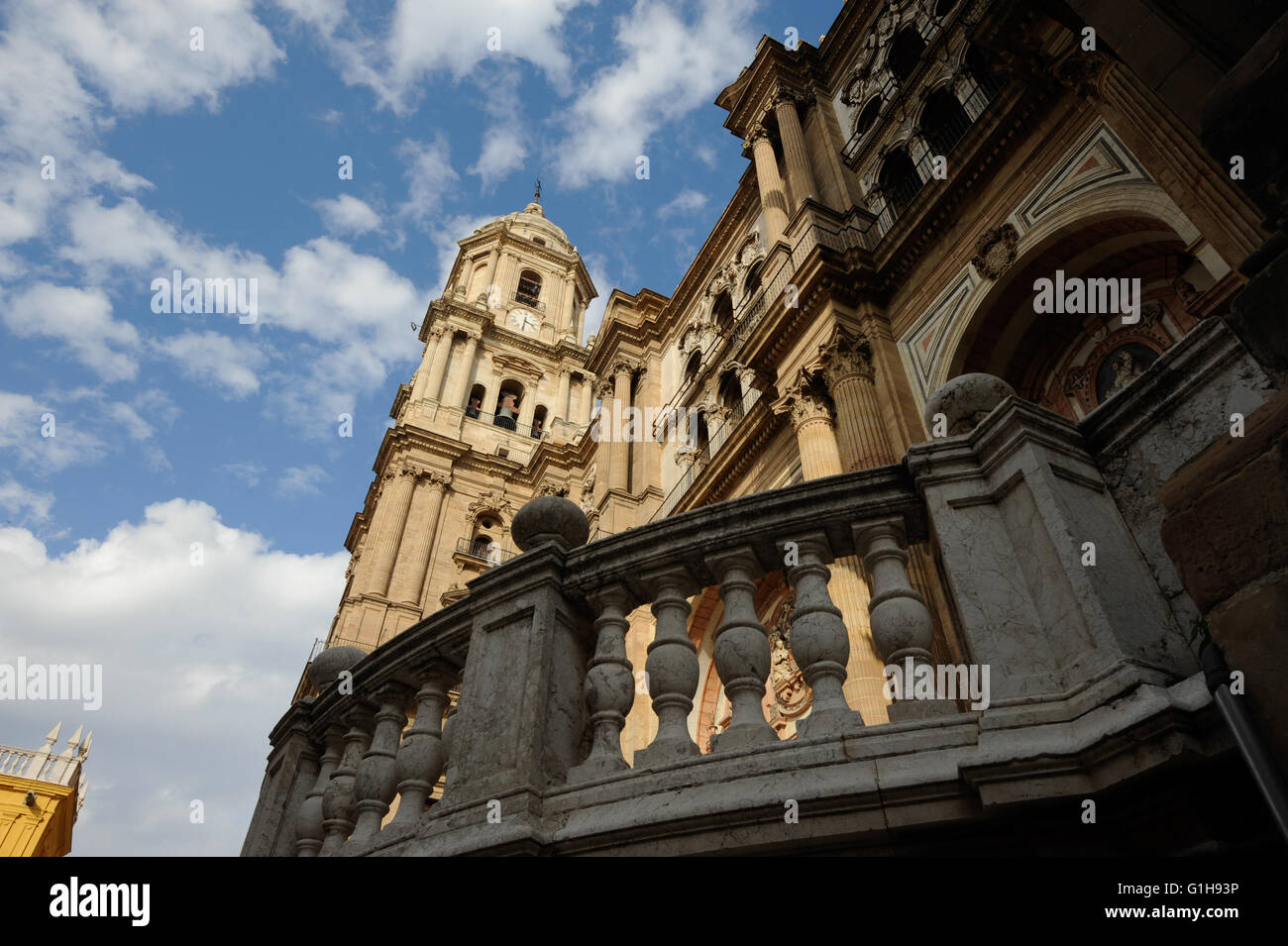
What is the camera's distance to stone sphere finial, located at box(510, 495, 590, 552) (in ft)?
15.0

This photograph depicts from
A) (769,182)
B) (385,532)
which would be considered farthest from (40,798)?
(769,182)

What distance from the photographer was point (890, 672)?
3.30 m

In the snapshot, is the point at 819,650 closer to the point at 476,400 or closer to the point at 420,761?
the point at 420,761

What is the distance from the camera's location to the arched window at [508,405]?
38.4 meters

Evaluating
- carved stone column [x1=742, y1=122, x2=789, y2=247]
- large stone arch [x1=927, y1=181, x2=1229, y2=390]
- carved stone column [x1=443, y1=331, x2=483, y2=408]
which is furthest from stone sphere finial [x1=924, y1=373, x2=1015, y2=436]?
carved stone column [x1=443, y1=331, x2=483, y2=408]

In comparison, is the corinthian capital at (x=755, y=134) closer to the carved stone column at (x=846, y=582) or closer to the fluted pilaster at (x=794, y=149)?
the fluted pilaster at (x=794, y=149)

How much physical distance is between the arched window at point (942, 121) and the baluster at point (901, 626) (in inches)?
476

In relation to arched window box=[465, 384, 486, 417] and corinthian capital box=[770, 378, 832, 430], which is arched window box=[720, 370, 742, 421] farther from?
arched window box=[465, 384, 486, 417]

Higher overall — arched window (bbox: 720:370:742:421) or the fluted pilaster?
the fluted pilaster

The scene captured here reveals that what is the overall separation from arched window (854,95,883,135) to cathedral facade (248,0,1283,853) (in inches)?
3.7
